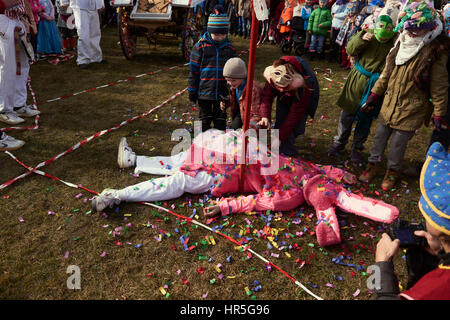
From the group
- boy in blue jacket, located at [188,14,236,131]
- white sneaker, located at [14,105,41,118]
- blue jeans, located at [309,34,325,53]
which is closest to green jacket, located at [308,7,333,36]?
blue jeans, located at [309,34,325,53]

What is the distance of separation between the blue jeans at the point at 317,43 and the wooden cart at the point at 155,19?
3341 mm

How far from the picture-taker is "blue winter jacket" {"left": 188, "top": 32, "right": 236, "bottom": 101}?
4137mm

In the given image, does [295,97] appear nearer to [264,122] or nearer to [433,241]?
[264,122]

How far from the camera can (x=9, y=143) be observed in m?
4.35

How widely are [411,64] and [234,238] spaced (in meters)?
2.57

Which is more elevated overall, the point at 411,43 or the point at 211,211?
the point at 411,43

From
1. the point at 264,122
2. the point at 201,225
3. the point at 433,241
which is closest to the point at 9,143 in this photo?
the point at 201,225

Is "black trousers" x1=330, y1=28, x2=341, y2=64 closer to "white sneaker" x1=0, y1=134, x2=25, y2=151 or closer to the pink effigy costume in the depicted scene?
the pink effigy costume

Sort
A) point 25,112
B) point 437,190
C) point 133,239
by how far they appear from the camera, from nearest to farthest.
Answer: point 437,190, point 133,239, point 25,112

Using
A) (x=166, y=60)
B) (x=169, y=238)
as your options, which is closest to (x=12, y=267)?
(x=169, y=238)

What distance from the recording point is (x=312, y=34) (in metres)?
8.80

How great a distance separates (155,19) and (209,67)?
407 centimetres

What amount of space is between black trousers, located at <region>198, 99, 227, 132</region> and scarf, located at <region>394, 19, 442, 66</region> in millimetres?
2255

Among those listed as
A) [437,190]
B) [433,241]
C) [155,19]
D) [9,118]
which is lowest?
[9,118]
